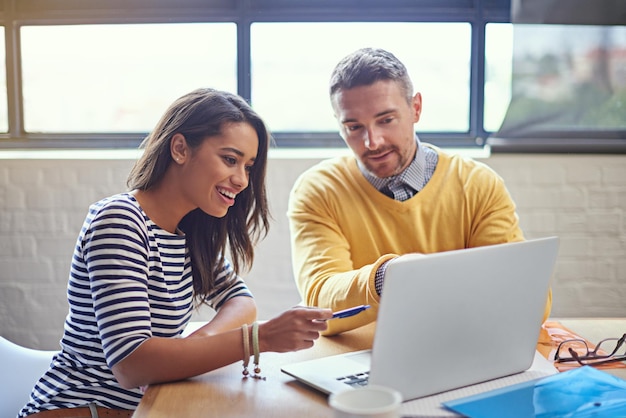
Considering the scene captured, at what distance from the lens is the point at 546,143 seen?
2.70m

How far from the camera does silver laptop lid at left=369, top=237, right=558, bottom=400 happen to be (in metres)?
1.00

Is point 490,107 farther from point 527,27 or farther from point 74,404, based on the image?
point 74,404

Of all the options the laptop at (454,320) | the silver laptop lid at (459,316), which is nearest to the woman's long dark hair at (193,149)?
the laptop at (454,320)

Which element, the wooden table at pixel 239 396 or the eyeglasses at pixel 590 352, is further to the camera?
the eyeglasses at pixel 590 352

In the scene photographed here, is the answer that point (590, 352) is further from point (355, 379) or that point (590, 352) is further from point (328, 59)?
point (328, 59)

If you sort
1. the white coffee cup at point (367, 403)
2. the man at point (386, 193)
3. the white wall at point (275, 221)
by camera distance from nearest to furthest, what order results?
the white coffee cup at point (367, 403) → the man at point (386, 193) → the white wall at point (275, 221)

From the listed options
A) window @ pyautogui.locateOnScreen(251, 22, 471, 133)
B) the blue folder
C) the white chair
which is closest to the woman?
the white chair

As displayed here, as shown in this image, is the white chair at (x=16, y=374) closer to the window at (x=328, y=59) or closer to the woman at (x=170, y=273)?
the woman at (x=170, y=273)

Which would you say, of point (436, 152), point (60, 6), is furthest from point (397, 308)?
point (60, 6)

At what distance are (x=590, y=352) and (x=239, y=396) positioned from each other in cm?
64

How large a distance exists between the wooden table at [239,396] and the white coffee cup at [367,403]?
0.28 meters

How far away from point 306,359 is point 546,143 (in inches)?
66.4

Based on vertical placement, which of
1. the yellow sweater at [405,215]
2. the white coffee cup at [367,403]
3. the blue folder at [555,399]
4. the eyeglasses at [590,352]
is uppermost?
the yellow sweater at [405,215]

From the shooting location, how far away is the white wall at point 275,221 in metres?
2.71
